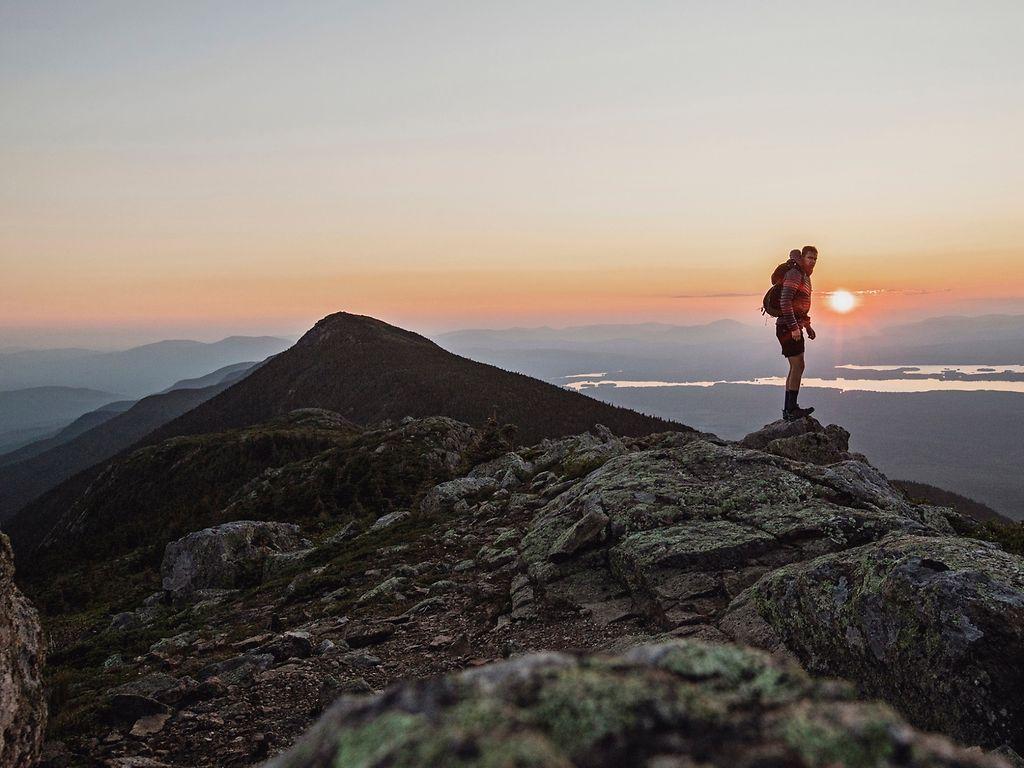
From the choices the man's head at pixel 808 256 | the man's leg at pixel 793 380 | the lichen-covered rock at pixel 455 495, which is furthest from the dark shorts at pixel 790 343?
the lichen-covered rock at pixel 455 495

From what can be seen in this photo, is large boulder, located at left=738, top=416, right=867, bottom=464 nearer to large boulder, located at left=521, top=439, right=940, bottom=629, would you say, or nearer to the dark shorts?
the dark shorts

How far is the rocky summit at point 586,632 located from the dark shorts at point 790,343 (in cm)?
278

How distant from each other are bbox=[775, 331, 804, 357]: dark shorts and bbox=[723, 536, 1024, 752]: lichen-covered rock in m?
11.0

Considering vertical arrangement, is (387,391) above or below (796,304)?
below

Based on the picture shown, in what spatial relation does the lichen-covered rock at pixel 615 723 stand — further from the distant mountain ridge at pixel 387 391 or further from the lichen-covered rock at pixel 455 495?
the distant mountain ridge at pixel 387 391

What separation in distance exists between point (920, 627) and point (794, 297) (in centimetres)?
1307

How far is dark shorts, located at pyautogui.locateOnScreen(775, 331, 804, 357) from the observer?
17516 millimetres

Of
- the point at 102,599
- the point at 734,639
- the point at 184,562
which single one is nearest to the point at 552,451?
the point at 184,562

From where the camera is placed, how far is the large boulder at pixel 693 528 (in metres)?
9.52

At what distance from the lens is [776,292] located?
17.5 m

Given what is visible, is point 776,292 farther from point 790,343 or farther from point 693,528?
point 693,528

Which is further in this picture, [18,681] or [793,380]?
[793,380]

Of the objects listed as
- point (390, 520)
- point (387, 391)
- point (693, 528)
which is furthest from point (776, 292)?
point (387, 391)

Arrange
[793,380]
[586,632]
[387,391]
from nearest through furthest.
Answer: [586,632] < [793,380] < [387,391]
